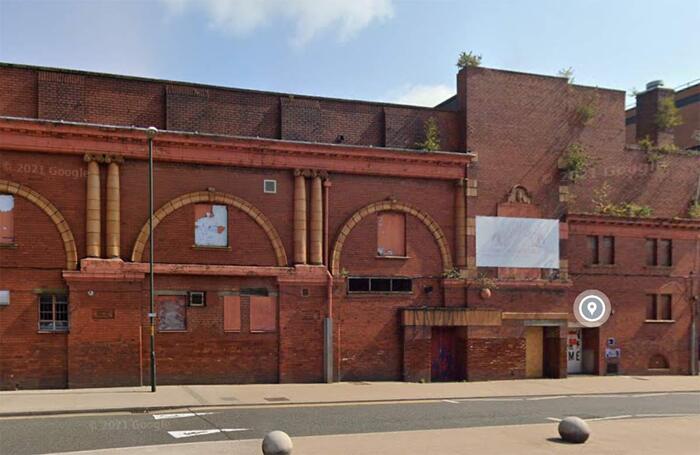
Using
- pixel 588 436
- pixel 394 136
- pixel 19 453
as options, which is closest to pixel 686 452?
pixel 588 436

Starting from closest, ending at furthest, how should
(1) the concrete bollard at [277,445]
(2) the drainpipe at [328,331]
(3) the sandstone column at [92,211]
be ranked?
1. (1) the concrete bollard at [277,445]
2. (3) the sandstone column at [92,211]
3. (2) the drainpipe at [328,331]

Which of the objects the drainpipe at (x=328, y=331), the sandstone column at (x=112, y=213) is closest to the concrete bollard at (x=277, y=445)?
the sandstone column at (x=112, y=213)

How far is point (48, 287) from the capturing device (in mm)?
22094

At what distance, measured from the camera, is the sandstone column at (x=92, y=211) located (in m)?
22.4

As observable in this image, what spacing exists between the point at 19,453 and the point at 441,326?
1736cm

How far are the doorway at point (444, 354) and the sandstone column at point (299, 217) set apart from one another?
20.4 feet

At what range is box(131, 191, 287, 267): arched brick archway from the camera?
76.2ft

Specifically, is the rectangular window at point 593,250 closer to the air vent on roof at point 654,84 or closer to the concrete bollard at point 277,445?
the air vent on roof at point 654,84

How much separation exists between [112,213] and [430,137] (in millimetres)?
11900

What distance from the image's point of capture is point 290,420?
16.8m

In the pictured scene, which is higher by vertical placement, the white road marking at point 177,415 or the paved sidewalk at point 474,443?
the paved sidewalk at point 474,443

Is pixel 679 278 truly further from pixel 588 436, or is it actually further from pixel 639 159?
pixel 588 436

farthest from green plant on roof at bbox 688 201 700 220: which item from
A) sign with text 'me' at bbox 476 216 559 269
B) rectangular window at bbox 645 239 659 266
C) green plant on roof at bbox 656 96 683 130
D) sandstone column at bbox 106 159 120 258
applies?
sandstone column at bbox 106 159 120 258

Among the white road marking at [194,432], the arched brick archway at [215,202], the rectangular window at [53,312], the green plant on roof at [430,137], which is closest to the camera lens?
the white road marking at [194,432]
